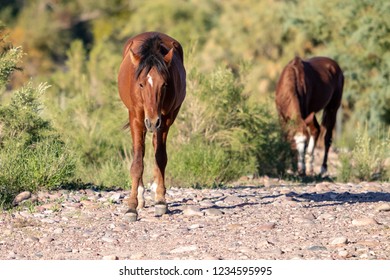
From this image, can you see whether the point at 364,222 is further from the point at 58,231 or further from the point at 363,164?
the point at 363,164

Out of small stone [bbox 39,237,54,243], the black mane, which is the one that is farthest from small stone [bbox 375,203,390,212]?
small stone [bbox 39,237,54,243]

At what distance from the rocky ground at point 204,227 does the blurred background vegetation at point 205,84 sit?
4.45ft

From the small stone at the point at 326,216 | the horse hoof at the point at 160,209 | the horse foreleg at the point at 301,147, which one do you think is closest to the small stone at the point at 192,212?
the horse hoof at the point at 160,209

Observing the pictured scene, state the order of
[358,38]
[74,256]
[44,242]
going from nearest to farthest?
1. [74,256]
2. [44,242]
3. [358,38]

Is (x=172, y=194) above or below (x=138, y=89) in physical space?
below

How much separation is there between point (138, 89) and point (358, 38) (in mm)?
17625

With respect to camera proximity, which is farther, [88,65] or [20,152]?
[88,65]

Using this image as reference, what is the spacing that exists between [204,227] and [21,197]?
8.60ft

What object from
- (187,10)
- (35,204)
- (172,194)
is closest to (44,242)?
(35,204)

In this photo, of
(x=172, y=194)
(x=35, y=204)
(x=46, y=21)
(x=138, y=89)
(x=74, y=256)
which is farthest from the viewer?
(x=46, y=21)

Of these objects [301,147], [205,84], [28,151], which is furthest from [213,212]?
[301,147]

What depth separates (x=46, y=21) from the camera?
5172 centimetres

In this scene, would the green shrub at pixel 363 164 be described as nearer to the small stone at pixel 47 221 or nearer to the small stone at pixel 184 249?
the small stone at pixel 47 221

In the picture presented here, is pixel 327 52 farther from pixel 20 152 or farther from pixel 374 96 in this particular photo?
pixel 20 152
